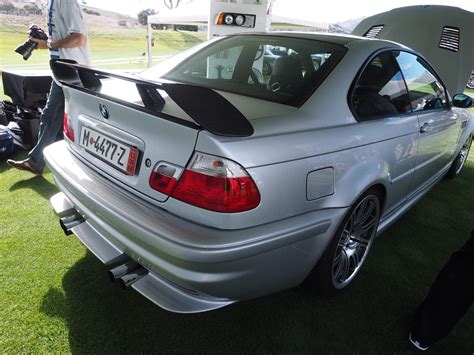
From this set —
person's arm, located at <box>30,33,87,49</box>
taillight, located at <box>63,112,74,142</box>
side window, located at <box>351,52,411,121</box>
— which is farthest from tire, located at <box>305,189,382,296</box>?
person's arm, located at <box>30,33,87,49</box>

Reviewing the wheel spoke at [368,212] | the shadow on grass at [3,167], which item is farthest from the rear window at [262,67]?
the shadow on grass at [3,167]

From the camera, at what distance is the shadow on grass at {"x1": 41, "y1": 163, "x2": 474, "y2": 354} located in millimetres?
1574

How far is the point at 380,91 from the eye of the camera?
192 cm

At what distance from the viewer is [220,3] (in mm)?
5926

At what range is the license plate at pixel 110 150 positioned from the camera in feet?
4.66

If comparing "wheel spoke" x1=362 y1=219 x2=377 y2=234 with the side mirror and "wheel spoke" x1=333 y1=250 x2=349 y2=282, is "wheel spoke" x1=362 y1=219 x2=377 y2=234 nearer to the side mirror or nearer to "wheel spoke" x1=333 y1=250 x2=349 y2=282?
"wheel spoke" x1=333 y1=250 x2=349 y2=282

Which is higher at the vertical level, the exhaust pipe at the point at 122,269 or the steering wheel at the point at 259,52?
the steering wheel at the point at 259,52

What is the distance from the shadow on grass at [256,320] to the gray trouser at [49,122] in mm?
1414

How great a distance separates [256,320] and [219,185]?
2.89ft

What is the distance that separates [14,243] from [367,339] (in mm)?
2119

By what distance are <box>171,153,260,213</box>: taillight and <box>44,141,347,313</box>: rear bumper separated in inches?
3.6

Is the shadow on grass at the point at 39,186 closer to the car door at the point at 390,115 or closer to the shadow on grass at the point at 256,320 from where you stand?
the shadow on grass at the point at 256,320

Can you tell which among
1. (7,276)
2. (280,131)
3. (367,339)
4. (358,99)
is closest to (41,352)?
(7,276)

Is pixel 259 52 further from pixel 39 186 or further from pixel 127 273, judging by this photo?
pixel 39 186
